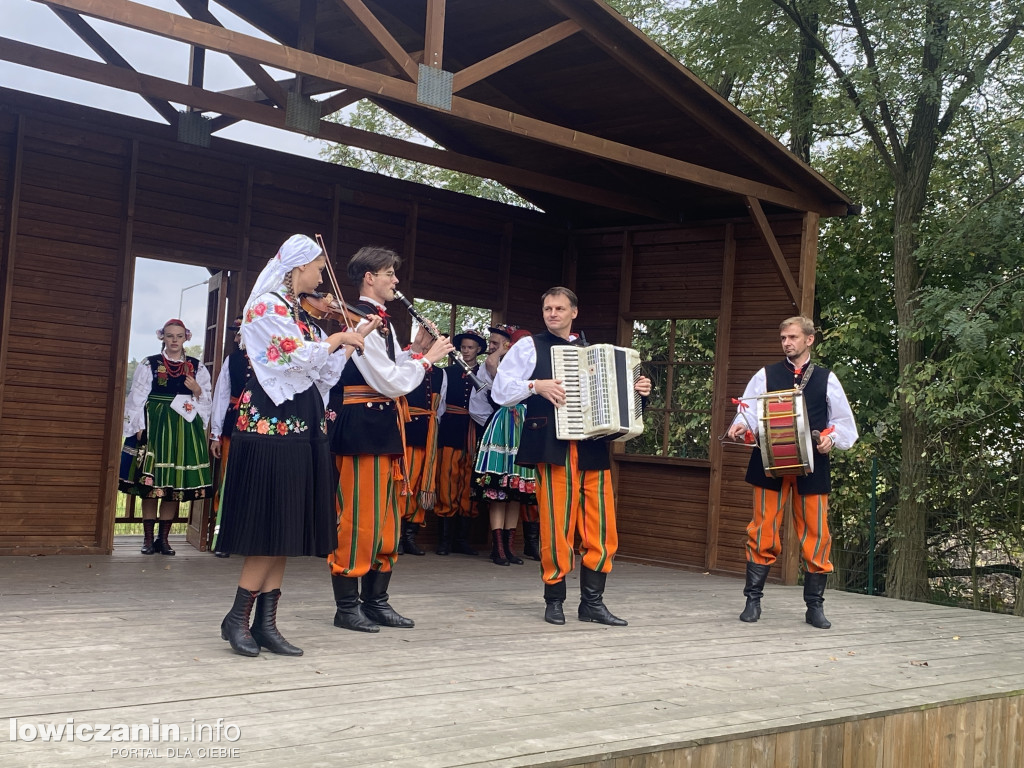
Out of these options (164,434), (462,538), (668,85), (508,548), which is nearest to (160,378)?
(164,434)

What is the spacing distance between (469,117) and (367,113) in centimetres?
1528

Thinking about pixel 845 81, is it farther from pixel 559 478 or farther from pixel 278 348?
pixel 278 348

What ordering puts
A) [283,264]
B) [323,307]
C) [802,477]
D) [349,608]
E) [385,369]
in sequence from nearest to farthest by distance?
[283,264] → [323,307] → [385,369] → [349,608] → [802,477]

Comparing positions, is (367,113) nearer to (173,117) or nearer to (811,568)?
Result: (173,117)

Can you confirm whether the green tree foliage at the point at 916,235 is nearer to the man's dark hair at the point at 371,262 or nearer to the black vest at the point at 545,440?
the black vest at the point at 545,440

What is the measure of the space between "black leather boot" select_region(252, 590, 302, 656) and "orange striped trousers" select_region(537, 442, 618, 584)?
154 centimetres

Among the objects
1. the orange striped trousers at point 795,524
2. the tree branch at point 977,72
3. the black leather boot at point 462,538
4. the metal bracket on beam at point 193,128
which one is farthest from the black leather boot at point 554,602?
the tree branch at point 977,72

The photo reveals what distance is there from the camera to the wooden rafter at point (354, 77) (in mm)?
4035

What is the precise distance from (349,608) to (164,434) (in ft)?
8.96

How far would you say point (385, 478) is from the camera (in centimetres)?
445

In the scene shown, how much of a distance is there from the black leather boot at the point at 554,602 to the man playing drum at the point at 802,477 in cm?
106

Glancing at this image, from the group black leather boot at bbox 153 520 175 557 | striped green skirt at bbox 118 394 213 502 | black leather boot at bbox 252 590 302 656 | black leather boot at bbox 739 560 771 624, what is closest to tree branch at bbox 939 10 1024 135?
black leather boot at bbox 739 560 771 624

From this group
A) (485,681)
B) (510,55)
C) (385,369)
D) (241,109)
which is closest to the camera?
(485,681)

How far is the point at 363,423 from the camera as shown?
14.4ft
